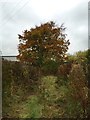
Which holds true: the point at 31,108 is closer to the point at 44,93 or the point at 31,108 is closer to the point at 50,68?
the point at 44,93

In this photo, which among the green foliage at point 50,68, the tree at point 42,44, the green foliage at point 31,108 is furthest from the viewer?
the tree at point 42,44

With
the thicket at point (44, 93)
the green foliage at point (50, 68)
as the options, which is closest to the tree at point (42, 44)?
the green foliage at point (50, 68)

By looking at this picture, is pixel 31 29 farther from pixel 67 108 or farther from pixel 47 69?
pixel 67 108

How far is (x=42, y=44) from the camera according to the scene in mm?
26766

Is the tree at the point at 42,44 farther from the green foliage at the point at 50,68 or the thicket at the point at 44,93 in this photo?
the thicket at the point at 44,93

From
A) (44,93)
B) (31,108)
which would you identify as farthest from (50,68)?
(31,108)

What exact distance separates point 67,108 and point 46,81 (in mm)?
4157

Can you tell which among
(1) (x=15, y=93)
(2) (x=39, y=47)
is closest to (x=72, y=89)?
(1) (x=15, y=93)

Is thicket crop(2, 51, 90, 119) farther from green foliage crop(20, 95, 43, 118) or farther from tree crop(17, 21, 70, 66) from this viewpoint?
tree crop(17, 21, 70, 66)

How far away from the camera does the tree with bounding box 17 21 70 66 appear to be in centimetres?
2555

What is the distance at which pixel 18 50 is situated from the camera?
27750 millimetres

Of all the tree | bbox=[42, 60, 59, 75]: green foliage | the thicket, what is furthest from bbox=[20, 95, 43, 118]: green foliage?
the tree

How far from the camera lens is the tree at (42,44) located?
83.8 ft

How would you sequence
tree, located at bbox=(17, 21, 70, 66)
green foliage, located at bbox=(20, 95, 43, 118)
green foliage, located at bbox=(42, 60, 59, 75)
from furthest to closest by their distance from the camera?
tree, located at bbox=(17, 21, 70, 66) < green foliage, located at bbox=(42, 60, 59, 75) < green foliage, located at bbox=(20, 95, 43, 118)
